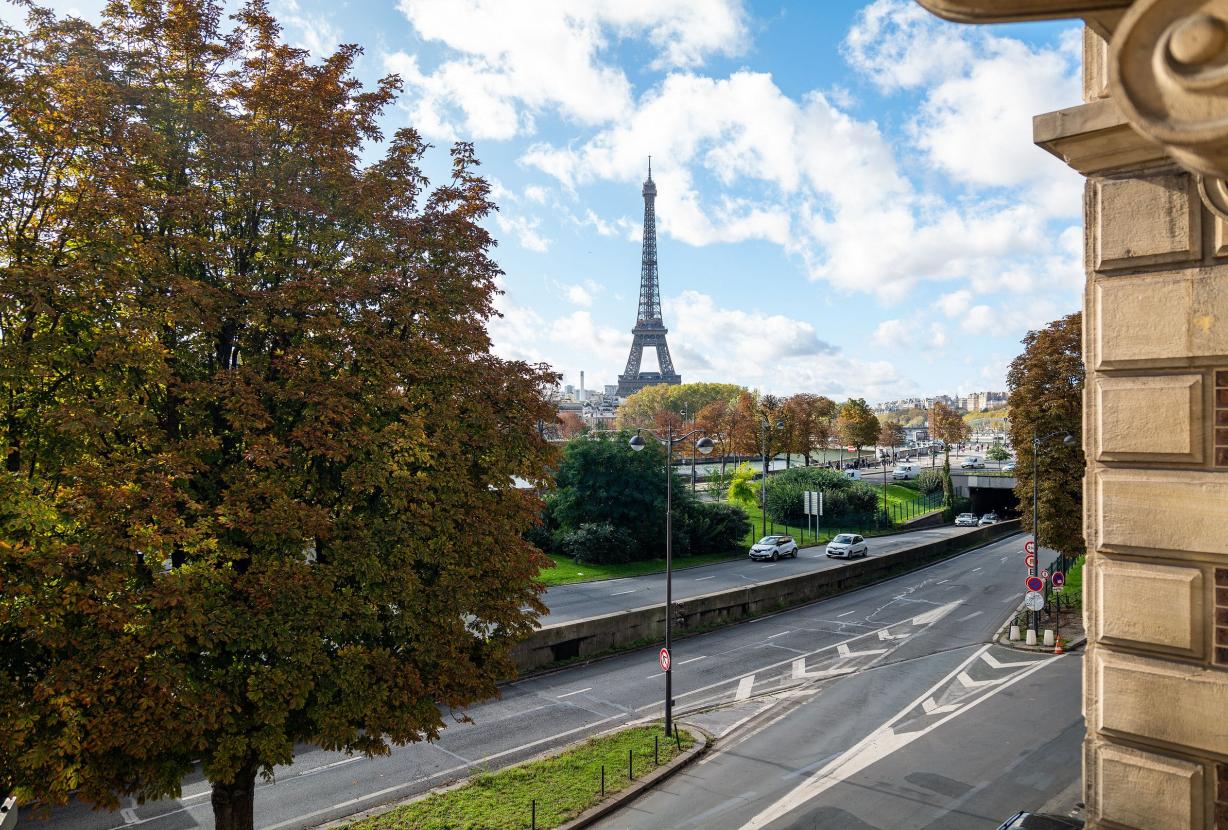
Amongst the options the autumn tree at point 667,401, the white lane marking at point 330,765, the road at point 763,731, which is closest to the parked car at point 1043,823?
the road at point 763,731

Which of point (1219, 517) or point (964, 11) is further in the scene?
point (1219, 517)

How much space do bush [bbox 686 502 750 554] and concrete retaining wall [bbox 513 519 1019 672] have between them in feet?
28.2

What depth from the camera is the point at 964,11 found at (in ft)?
11.8

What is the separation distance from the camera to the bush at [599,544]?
42.4 metres

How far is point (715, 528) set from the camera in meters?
48.3

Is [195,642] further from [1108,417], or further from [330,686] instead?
[1108,417]

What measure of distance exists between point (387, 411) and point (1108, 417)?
9064 mm

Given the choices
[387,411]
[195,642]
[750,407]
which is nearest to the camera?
[195,642]

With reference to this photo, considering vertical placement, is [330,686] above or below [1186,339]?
below

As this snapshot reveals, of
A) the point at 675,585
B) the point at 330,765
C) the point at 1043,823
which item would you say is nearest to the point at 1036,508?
the point at 675,585

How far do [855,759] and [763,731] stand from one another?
108 inches

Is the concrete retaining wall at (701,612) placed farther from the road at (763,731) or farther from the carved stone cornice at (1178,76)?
the carved stone cornice at (1178,76)

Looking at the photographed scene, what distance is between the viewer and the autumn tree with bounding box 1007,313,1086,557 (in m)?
33.3

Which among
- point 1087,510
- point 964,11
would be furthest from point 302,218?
point 1087,510
